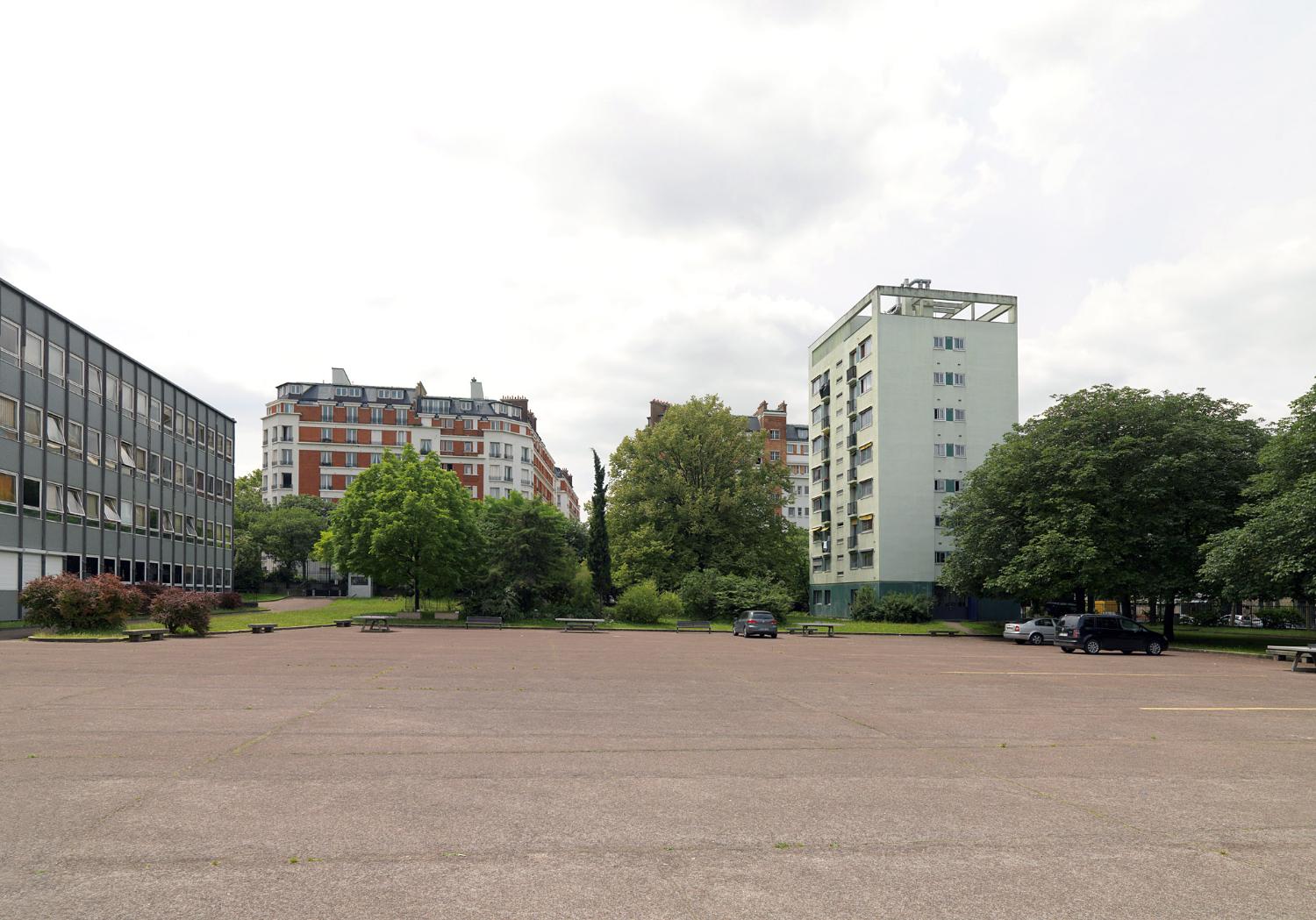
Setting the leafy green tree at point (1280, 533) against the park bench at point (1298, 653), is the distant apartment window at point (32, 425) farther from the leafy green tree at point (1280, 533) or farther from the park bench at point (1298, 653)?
the leafy green tree at point (1280, 533)

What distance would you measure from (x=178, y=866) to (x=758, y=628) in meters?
45.2

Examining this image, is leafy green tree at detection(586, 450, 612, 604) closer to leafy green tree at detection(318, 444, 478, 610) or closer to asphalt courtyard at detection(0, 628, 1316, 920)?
leafy green tree at detection(318, 444, 478, 610)

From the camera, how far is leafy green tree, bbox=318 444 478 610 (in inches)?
2283

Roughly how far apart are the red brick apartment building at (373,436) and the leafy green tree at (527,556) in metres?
56.2

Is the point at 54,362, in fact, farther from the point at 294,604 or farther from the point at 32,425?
the point at 294,604

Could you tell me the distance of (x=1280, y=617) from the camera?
89.9 m

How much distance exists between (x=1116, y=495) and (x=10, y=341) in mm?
54693

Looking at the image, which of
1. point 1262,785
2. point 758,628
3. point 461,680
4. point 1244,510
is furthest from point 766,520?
point 1262,785

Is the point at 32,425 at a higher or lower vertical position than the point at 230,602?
higher

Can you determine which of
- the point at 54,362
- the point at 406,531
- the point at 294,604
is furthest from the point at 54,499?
the point at 294,604

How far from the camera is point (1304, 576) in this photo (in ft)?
121

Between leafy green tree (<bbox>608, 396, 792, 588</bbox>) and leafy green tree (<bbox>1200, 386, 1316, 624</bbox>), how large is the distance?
35997mm

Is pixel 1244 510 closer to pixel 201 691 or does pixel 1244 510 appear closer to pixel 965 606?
pixel 965 606

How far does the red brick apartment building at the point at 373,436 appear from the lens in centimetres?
11919
